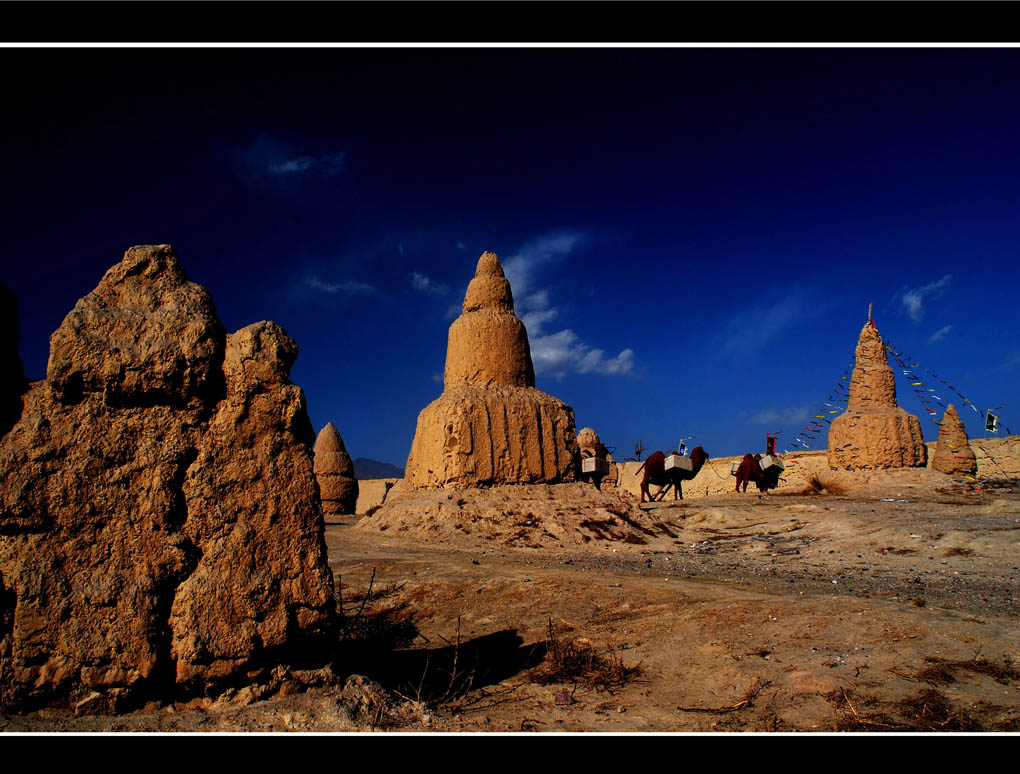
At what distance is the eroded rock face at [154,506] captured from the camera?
243 cm

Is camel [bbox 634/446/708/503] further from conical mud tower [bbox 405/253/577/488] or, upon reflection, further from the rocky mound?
conical mud tower [bbox 405/253/577/488]

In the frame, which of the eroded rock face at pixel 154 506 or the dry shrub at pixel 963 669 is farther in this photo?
the dry shrub at pixel 963 669

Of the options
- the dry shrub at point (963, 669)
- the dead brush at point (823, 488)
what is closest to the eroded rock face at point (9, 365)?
the dry shrub at point (963, 669)

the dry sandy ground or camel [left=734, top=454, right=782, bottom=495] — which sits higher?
camel [left=734, top=454, right=782, bottom=495]

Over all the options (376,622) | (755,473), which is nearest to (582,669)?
(376,622)

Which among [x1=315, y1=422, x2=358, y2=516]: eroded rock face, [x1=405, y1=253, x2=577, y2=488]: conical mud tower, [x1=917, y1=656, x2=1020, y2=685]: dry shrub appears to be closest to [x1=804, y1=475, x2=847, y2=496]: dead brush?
[x1=405, y1=253, x2=577, y2=488]: conical mud tower

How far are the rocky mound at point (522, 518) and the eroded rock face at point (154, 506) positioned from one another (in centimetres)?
692

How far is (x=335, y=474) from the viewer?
1959 centimetres

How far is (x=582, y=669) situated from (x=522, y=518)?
22.0 feet

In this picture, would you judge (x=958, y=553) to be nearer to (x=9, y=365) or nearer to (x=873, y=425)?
(x=873, y=425)

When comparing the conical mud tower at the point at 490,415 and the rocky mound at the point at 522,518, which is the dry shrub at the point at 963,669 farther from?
the conical mud tower at the point at 490,415

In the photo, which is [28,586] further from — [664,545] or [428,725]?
[664,545]

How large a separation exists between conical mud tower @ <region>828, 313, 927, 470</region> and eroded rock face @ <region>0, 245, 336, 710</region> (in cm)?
1469

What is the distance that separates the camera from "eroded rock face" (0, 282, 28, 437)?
265cm
